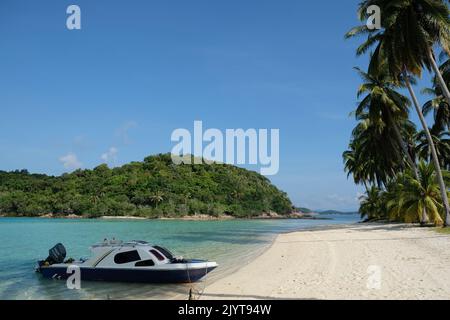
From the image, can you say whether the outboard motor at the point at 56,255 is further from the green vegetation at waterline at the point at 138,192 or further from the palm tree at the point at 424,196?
the green vegetation at waterline at the point at 138,192

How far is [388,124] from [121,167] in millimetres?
129052

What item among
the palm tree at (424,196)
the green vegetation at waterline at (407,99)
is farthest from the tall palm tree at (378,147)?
the palm tree at (424,196)

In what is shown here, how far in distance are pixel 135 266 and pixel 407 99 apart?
36.2 m

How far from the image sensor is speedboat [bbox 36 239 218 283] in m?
14.8

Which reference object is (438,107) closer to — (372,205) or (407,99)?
(407,99)

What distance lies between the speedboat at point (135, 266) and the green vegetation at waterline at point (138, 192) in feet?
383

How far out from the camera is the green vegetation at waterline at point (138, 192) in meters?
130

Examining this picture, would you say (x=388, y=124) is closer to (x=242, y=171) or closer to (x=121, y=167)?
(x=121, y=167)

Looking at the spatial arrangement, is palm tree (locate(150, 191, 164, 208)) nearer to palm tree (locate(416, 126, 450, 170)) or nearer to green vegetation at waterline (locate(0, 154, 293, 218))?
green vegetation at waterline (locate(0, 154, 293, 218))

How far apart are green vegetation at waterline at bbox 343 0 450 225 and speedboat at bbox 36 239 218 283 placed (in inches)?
849

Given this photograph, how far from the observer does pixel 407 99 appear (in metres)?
41.0

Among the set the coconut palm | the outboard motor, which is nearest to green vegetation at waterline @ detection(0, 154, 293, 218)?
the coconut palm

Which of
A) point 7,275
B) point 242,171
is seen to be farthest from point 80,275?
point 242,171
